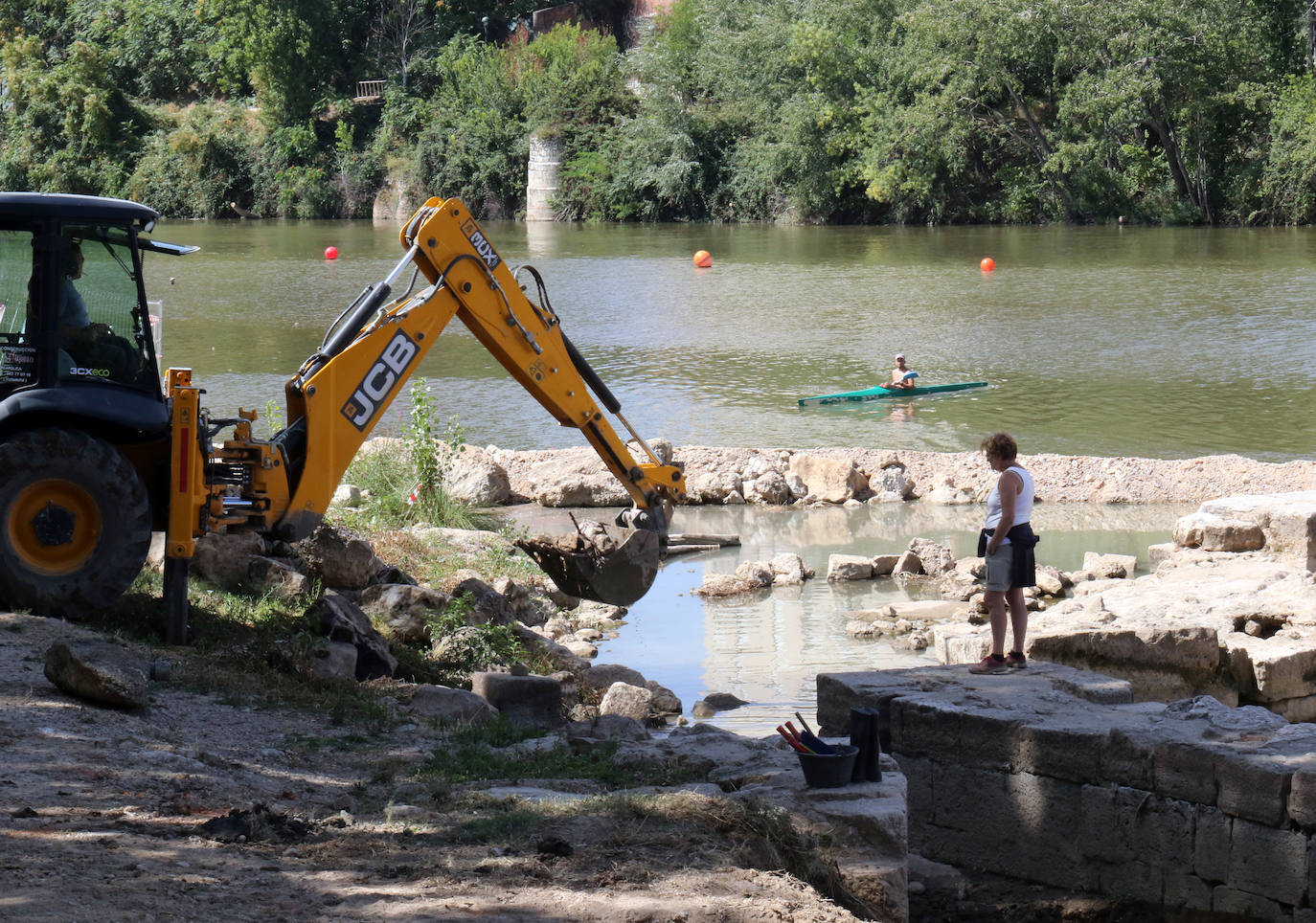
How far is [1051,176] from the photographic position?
174 feet

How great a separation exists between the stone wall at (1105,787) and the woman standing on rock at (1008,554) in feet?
1.00

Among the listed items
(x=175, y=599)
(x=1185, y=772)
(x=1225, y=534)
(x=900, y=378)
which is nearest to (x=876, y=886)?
(x=1185, y=772)

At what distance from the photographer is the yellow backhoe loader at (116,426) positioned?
8016 millimetres

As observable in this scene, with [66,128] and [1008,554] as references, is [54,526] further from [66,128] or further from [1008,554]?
[66,128]

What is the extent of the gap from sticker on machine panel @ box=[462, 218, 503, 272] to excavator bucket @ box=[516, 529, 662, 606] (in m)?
2.21

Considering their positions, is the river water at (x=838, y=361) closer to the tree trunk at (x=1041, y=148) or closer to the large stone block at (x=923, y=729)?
the large stone block at (x=923, y=729)

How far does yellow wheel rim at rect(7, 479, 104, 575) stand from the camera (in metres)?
8.03

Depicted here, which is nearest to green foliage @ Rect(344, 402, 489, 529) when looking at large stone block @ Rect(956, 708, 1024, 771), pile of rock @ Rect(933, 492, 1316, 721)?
pile of rock @ Rect(933, 492, 1316, 721)

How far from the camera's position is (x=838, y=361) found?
2633 centimetres

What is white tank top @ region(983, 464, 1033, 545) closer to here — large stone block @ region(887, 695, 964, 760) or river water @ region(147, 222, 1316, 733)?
large stone block @ region(887, 695, 964, 760)

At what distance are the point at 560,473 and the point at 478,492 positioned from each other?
3.34ft

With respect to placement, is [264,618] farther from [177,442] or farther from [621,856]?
[621,856]

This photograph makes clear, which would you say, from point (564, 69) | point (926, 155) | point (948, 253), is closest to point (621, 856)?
point (948, 253)

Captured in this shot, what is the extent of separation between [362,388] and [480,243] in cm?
139
